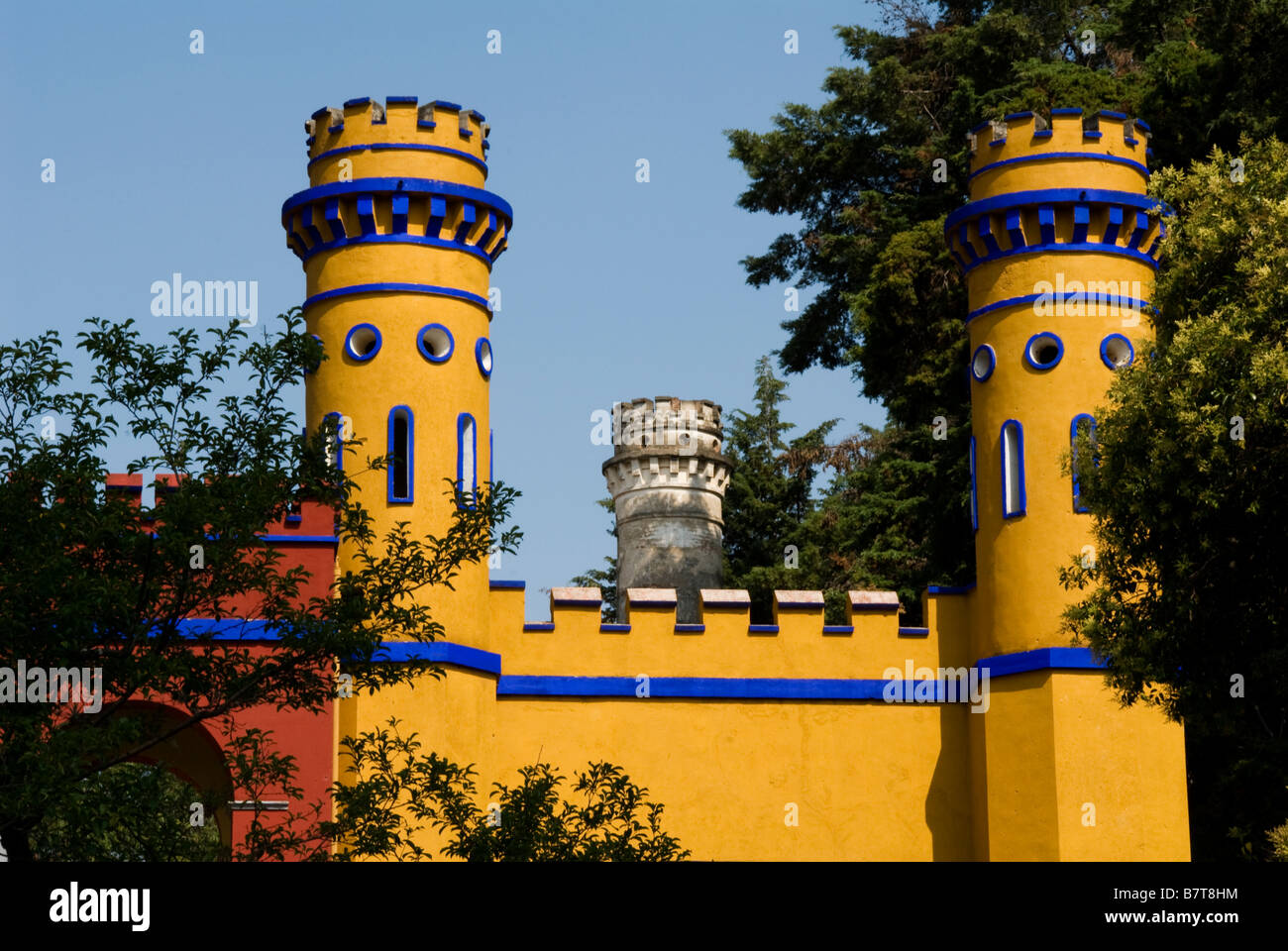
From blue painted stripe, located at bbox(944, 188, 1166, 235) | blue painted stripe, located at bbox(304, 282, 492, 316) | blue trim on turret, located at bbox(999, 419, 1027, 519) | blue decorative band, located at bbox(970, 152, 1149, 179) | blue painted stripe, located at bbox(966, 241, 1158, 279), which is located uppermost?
blue decorative band, located at bbox(970, 152, 1149, 179)

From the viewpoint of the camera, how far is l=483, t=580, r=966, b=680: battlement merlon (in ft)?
59.2

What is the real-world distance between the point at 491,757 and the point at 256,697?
20.8 feet

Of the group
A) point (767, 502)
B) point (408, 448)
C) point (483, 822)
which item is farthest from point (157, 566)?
point (767, 502)

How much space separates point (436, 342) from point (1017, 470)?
588cm

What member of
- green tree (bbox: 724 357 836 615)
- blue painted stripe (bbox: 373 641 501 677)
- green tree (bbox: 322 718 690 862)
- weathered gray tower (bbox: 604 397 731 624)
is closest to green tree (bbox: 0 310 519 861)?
green tree (bbox: 322 718 690 862)

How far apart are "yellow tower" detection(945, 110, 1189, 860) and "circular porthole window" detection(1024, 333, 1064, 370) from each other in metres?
0.01

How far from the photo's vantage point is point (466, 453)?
704 inches

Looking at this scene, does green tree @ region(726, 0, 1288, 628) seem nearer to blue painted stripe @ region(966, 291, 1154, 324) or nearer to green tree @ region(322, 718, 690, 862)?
blue painted stripe @ region(966, 291, 1154, 324)

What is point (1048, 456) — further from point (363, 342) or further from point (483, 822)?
point (483, 822)

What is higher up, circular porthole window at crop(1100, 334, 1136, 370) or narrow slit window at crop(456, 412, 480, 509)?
circular porthole window at crop(1100, 334, 1136, 370)

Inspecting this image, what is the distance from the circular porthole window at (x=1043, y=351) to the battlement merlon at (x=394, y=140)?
5.87 m

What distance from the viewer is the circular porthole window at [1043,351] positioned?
59.3 ft

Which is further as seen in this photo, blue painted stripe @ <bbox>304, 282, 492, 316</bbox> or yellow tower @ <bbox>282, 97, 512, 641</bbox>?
blue painted stripe @ <bbox>304, 282, 492, 316</bbox>
